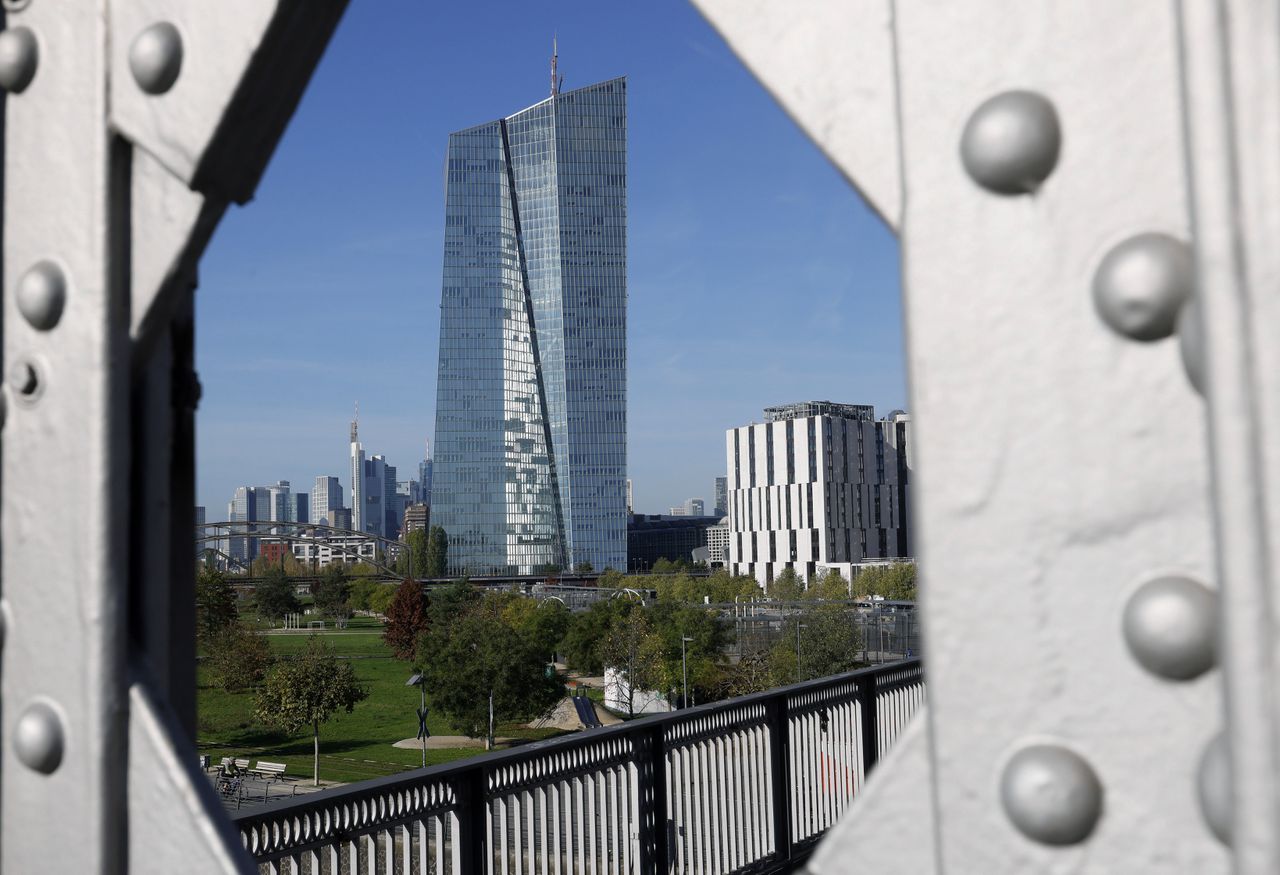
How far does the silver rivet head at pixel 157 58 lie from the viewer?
0.78 metres

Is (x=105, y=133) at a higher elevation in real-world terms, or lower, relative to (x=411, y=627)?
higher

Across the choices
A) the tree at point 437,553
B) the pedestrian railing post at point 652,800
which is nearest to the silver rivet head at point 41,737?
the pedestrian railing post at point 652,800

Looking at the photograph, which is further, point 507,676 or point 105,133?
point 507,676

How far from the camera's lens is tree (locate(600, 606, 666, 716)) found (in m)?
40.5

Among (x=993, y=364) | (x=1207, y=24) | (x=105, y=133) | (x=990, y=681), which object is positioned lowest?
(x=990, y=681)

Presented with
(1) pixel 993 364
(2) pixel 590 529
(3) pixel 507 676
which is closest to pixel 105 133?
(1) pixel 993 364

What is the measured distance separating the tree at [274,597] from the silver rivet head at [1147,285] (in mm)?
65083

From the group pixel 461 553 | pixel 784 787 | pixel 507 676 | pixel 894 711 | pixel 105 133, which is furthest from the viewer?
pixel 461 553

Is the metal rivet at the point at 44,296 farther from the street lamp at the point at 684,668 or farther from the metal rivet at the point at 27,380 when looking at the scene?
the street lamp at the point at 684,668

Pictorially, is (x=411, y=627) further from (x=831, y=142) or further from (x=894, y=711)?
(x=831, y=142)

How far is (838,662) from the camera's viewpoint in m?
39.8

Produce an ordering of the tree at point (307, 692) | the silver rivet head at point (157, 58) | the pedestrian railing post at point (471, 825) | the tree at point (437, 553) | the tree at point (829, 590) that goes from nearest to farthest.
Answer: the silver rivet head at point (157, 58)
the pedestrian railing post at point (471, 825)
the tree at point (307, 692)
the tree at point (829, 590)
the tree at point (437, 553)

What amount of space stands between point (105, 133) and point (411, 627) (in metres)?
57.1

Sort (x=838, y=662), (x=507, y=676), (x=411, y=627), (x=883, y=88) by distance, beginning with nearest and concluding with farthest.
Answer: (x=883, y=88) < (x=507, y=676) < (x=838, y=662) < (x=411, y=627)
